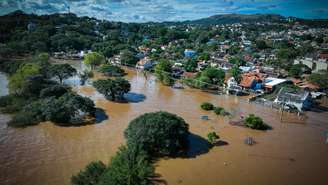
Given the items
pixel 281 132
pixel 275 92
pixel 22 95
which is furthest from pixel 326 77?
pixel 22 95

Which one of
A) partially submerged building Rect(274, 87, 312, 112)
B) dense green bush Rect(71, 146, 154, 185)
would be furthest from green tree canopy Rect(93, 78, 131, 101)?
partially submerged building Rect(274, 87, 312, 112)

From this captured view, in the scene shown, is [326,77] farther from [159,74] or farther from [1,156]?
[1,156]

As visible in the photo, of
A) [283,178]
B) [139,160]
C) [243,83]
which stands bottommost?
[283,178]

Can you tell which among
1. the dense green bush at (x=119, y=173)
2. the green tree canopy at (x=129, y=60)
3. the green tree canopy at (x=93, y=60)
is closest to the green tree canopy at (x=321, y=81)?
the green tree canopy at (x=129, y=60)

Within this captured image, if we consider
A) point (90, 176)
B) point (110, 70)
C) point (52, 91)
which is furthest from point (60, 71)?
point (90, 176)

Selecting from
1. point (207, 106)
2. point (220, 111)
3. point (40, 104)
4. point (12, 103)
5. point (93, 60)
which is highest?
point (93, 60)

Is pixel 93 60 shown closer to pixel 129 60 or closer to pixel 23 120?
pixel 129 60
